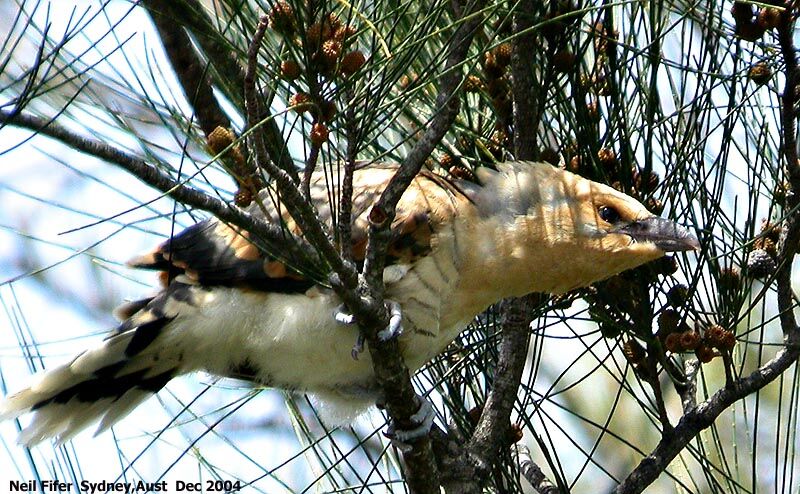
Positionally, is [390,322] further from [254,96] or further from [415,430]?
[254,96]

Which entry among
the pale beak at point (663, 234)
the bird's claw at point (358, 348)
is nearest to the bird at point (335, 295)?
the pale beak at point (663, 234)

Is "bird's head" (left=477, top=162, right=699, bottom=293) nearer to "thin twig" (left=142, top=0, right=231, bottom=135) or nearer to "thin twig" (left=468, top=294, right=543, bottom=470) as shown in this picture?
"thin twig" (left=468, top=294, right=543, bottom=470)

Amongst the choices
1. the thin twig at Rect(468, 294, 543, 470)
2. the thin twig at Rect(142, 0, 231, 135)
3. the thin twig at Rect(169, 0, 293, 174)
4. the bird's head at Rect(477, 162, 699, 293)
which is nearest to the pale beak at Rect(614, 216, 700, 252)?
the bird's head at Rect(477, 162, 699, 293)

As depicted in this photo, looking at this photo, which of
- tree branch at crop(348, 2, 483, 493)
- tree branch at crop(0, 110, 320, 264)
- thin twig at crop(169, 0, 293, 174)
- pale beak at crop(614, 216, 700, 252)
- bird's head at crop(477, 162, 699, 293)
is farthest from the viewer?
bird's head at crop(477, 162, 699, 293)

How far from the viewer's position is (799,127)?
9.68ft

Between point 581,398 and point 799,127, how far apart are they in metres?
3.33

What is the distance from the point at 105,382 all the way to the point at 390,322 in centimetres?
106

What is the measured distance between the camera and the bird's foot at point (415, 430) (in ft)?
9.23

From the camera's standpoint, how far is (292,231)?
2922 millimetres

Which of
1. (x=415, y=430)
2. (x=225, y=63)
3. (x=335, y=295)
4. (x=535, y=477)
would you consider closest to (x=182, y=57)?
(x=225, y=63)

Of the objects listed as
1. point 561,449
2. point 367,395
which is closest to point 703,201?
point 367,395

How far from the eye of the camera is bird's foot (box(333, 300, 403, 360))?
2.54 meters

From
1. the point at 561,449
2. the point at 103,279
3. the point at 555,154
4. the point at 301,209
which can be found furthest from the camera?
the point at 561,449

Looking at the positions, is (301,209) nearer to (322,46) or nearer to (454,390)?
(322,46)
